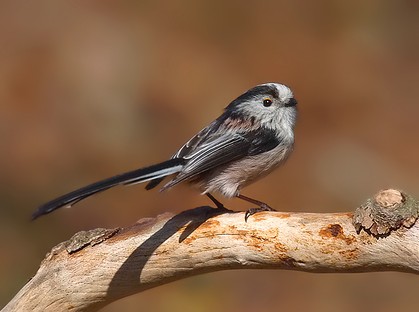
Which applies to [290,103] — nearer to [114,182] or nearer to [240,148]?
[240,148]

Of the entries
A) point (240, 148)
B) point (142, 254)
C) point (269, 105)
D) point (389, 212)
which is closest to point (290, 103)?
point (269, 105)

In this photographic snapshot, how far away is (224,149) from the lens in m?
5.13

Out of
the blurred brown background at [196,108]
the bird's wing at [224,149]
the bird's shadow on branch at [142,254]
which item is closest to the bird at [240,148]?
the bird's wing at [224,149]

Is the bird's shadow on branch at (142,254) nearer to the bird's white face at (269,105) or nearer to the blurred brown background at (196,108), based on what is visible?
the bird's white face at (269,105)

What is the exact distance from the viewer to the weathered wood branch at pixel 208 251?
153 inches

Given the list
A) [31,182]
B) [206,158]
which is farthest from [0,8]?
[206,158]

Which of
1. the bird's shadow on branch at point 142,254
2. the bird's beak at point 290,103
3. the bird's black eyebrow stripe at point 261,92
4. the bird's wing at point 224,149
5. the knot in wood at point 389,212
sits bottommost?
the bird's shadow on branch at point 142,254

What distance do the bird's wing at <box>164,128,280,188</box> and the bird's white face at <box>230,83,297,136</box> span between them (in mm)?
144

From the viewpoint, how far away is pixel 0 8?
12.0m

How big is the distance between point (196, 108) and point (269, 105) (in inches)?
219

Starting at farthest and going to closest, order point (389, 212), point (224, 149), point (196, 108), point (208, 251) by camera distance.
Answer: point (196, 108) < point (224, 149) < point (208, 251) < point (389, 212)

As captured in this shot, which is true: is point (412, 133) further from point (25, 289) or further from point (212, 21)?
point (25, 289)

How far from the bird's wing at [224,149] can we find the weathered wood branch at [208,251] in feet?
1.08

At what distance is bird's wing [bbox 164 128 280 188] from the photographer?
491 cm
